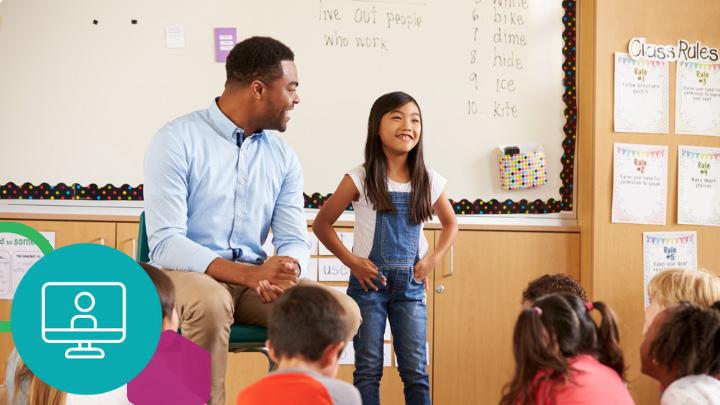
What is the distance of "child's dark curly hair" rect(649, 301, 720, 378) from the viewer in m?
1.56

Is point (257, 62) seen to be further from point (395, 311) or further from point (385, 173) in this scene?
point (395, 311)

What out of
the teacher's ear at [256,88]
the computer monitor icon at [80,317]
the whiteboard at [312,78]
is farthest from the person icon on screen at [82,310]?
the whiteboard at [312,78]

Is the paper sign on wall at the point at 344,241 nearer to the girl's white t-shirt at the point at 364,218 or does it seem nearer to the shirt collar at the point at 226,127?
the girl's white t-shirt at the point at 364,218

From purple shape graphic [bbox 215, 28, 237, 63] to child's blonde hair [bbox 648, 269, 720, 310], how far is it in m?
1.84

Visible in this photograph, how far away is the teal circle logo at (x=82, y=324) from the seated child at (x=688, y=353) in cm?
113

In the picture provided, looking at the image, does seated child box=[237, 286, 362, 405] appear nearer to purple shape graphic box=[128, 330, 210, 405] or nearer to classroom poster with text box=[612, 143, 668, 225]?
purple shape graphic box=[128, 330, 210, 405]

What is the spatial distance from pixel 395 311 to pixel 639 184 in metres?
1.41

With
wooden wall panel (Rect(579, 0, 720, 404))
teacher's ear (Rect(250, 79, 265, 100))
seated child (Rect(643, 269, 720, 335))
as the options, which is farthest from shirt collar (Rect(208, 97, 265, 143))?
wooden wall panel (Rect(579, 0, 720, 404))

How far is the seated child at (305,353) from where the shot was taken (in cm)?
120

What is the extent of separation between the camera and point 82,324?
4.46 ft

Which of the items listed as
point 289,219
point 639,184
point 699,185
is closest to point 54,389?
point 289,219

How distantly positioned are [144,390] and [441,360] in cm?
170

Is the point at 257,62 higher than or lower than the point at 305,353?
higher

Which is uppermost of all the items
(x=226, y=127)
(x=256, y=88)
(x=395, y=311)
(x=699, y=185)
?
(x=256, y=88)
